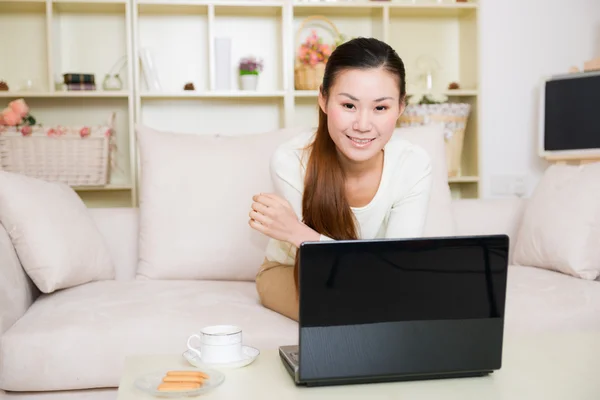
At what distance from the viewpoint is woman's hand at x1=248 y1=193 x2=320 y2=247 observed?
4.73 feet

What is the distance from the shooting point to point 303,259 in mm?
1042

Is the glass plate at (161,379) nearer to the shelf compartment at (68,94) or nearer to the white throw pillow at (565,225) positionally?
the white throw pillow at (565,225)

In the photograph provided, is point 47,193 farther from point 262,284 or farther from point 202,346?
point 202,346

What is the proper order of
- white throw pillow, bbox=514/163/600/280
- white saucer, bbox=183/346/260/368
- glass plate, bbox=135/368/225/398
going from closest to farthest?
glass plate, bbox=135/368/225/398
white saucer, bbox=183/346/260/368
white throw pillow, bbox=514/163/600/280

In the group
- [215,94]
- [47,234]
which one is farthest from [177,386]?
[215,94]

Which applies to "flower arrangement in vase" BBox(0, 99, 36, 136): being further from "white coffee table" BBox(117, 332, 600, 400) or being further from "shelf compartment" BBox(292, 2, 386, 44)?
"white coffee table" BBox(117, 332, 600, 400)

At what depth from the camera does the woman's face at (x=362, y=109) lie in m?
1.55

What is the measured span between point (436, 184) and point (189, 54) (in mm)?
1834

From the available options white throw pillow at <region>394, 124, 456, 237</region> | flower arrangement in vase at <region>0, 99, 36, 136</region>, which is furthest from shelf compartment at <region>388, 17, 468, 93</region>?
flower arrangement in vase at <region>0, 99, 36, 136</region>

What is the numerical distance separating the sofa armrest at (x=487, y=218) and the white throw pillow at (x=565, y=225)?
0.26 ft

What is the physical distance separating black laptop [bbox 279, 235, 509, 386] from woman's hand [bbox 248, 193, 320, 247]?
40 centimetres

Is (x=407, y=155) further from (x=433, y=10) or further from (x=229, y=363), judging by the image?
(x=433, y=10)

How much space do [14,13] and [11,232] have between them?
6.52 feet

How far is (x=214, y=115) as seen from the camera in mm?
3707
